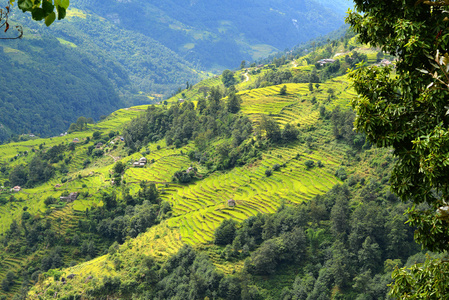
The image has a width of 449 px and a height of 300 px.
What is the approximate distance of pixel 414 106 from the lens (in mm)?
6629

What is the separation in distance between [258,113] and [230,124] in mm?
6195

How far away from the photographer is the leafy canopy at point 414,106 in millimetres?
6066

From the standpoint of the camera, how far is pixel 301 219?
149 ft

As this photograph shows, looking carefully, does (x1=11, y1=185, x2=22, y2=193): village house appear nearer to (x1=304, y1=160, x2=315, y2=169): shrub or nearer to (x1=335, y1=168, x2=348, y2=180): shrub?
(x1=304, y1=160, x2=315, y2=169): shrub

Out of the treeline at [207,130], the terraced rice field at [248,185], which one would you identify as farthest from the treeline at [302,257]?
the treeline at [207,130]

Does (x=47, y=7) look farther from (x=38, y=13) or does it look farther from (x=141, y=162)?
(x=141, y=162)

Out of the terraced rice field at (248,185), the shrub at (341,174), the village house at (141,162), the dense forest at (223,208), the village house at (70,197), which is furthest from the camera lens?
the village house at (141,162)

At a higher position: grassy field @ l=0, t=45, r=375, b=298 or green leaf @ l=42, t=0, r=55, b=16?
green leaf @ l=42, t=0, r=55, b=16

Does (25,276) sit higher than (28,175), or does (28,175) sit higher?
(28,175)

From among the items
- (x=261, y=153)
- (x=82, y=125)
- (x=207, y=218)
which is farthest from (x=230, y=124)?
(x=82, y=125)

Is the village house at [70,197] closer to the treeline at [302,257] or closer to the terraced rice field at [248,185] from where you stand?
the terraced rice field at [248,185]

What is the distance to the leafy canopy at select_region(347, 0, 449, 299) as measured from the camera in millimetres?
6066

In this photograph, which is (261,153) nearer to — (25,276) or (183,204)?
(183,204)

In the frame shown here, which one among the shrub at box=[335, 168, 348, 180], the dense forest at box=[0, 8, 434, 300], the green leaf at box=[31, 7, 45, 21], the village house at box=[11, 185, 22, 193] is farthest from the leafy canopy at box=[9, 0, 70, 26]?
the village house at box=[11, 185, 22, 193]
